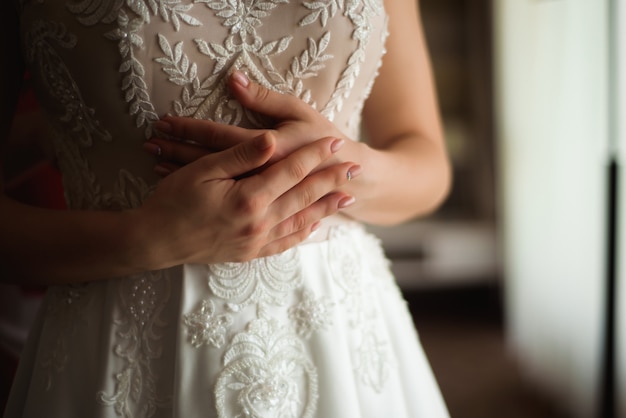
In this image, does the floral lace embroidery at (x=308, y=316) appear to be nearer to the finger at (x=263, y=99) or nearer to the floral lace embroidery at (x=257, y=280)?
the floral lace embroidery at (x=257, y=280)

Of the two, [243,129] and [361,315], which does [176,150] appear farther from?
[361,315]

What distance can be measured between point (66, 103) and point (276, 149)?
26 centimetres

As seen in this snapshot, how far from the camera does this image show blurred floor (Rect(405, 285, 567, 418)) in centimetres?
239

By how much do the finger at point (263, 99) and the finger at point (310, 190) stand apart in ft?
0.24

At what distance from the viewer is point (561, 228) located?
7.64ft

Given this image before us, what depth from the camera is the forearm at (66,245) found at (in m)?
0.65

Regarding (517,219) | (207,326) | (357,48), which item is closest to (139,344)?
(207,326)

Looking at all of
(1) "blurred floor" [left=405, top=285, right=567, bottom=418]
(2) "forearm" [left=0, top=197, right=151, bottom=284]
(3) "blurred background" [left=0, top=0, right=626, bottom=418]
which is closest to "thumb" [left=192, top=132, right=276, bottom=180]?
(2) "forearm" [left=0, top=197, right=151, bottom=284]

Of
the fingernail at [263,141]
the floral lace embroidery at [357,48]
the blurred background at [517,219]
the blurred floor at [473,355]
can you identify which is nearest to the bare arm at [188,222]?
the fingernail at [263,141]

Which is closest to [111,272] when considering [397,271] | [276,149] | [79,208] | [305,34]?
[79,208]

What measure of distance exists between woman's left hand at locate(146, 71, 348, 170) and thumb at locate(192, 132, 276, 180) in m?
0.03

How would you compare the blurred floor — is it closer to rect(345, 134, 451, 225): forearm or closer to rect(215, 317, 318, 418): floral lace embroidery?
rect(345, 134, 451, 225): forearm

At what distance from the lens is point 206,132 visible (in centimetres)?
65

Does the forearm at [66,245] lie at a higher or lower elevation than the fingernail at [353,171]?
lower
